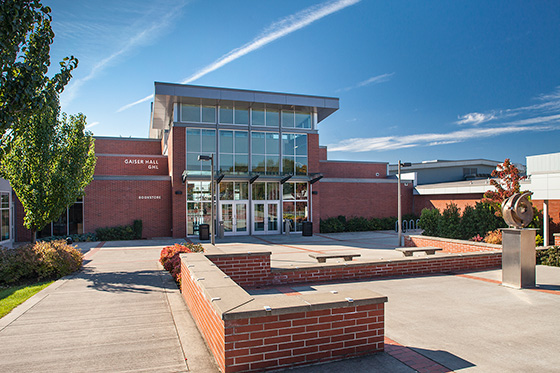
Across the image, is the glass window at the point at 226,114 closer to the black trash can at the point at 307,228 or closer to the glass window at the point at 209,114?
the glass window at the point at 209,114

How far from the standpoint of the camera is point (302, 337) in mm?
4391

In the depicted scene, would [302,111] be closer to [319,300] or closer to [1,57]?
[1,57]

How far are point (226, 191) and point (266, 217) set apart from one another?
3148 mm

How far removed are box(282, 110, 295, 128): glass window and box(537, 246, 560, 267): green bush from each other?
669 inches

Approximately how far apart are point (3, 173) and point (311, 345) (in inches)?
524

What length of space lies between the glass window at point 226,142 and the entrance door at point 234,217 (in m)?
3.32

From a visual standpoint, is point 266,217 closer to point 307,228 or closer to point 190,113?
point 307,228

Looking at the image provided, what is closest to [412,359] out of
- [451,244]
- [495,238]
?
[451,244]

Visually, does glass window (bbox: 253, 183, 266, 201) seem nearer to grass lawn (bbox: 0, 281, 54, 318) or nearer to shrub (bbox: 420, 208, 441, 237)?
shrub (bbox: 420, 208, 441, 237)

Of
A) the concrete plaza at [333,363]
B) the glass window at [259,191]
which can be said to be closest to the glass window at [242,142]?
the glass window at [259,191]

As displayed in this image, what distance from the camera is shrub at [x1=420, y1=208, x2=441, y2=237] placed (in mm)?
18516

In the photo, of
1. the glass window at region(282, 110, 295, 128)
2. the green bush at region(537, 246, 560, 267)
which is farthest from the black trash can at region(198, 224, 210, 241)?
the green bush at region(537, 246, 560, 267)

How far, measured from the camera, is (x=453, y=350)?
485 centimetres

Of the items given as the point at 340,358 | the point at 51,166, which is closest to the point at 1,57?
the point at 51,166
